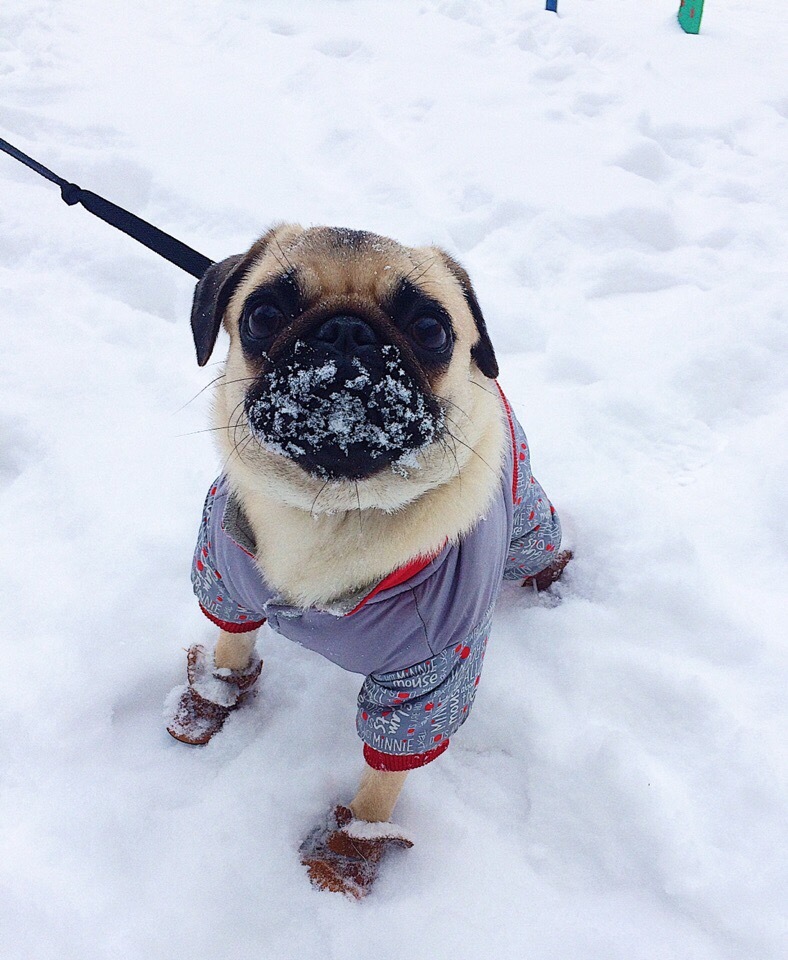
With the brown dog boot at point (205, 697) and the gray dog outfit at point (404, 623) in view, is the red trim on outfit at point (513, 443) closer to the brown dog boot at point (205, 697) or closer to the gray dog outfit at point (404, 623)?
the gray dog outfit at point (404, 623)

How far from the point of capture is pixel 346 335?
146 cm

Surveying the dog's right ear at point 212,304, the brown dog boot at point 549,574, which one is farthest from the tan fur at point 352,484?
the brown dog boot at point 549,574

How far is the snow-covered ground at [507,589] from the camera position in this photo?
1.93 meters

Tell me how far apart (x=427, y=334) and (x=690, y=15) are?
740 centimetres

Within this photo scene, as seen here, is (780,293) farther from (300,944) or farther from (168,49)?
(168,49)

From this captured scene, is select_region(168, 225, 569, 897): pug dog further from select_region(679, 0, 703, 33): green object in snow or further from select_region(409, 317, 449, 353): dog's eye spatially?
select_region(679, 0, 703, 33): green object in snow

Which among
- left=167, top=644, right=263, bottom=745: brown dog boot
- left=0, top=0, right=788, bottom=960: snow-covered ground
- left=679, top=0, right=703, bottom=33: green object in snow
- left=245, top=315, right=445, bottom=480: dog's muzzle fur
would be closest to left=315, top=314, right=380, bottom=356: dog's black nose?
left=245, top=315, right=445, bottom=480: dog's muzzle fur

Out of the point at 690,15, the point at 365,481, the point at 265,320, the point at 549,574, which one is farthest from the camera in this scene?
the point at 690,15

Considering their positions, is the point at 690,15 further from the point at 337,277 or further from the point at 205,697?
the point at 205,697

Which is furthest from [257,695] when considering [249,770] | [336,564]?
[336,564]

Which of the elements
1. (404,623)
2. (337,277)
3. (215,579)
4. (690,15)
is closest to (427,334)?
(337,277)

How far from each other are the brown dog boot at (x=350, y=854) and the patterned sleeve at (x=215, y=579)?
0.71 meters

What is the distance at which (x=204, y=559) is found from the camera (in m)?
2.08

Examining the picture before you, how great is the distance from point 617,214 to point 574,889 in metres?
3.99
